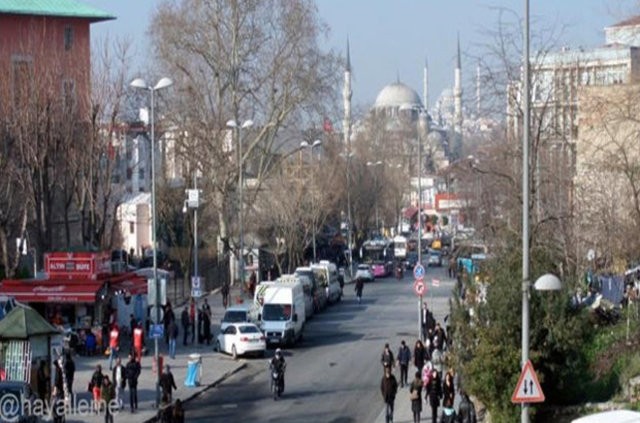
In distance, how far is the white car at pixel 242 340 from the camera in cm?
4234

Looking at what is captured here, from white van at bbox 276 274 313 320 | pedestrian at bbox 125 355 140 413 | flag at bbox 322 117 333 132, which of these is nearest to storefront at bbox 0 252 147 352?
white van at bbox 276 274 313 320

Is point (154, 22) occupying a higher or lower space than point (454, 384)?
higher

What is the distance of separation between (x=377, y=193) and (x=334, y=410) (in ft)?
227

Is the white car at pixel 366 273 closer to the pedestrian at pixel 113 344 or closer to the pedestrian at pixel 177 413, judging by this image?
the pedestrian at pixel 113 344

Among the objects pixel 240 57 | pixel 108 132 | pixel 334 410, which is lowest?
pixel 334 410

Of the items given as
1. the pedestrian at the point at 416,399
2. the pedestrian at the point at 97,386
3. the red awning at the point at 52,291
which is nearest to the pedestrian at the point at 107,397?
the pedestrian at the point at 97,386

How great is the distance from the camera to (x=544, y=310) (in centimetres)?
2658

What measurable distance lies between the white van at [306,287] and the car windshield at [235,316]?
4573 mm

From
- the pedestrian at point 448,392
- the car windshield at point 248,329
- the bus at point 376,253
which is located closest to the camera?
the pedestrian at point 448,392

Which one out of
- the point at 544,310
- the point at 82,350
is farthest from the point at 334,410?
the point at 82,350

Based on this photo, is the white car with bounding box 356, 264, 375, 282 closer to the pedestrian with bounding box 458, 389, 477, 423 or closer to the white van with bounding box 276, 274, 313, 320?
the white van with bounding box 276, 274, 313, 320

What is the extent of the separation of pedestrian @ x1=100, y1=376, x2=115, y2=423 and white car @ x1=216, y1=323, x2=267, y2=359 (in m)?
11.8

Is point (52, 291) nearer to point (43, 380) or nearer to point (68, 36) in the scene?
point (43, 380)

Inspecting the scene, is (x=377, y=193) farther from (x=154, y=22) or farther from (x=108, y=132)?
(x=108, y=132)
